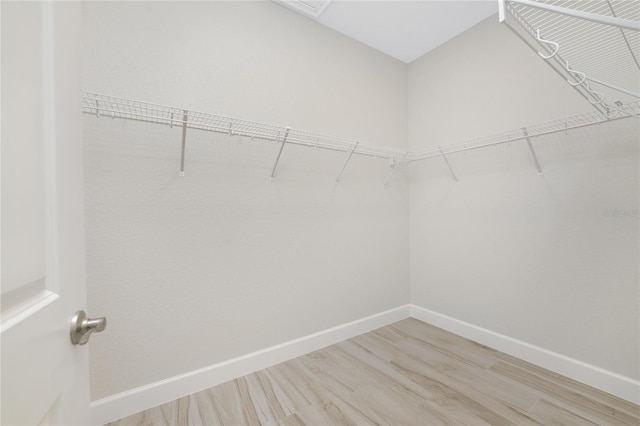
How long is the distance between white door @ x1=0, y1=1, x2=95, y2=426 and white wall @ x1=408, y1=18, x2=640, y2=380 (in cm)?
228

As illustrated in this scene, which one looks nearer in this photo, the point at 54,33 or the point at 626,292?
the point at 54,33

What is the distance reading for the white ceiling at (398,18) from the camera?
1842mm

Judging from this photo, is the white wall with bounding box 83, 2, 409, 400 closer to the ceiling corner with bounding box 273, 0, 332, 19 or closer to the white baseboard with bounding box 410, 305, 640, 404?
the ceiling corner with bounding box 273, 0, 332, 19

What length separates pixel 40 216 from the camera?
1.33 ft

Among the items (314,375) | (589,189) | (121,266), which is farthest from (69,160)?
(589,189)

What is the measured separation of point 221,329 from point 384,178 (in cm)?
173

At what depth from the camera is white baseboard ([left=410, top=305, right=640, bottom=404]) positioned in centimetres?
142

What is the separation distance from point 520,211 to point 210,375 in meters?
2.25

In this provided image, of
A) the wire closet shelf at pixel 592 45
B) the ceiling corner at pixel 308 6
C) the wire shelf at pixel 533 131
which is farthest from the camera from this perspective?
the ceiling corner at pixel 308 6

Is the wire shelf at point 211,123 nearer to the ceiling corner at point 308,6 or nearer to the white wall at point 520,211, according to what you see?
the white wall at point 520,211

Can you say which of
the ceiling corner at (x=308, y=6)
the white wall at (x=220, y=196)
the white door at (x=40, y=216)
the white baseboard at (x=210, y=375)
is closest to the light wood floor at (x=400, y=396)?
the white baseboard at (x=210, y=375)

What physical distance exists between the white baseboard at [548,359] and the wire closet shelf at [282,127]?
1188mm

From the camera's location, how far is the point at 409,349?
193 centimetres

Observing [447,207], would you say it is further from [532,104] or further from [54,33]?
[54,33]
